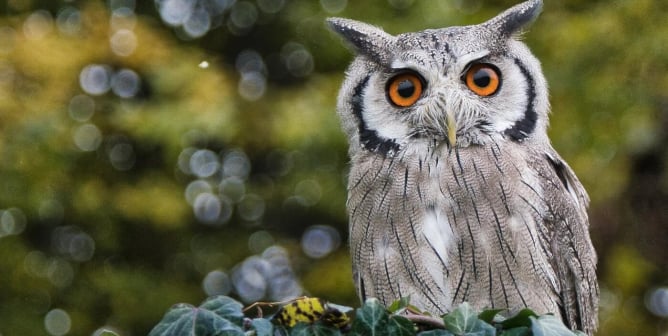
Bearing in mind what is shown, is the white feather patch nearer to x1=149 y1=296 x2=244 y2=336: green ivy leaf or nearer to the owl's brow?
the owl's brow

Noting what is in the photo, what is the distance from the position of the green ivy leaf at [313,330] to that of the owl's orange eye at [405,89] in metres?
1.34

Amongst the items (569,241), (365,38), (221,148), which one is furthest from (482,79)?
(221,148)

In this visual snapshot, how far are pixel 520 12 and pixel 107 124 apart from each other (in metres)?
2.57

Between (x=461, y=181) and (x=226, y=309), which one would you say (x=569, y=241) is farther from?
(x=226, y=309)

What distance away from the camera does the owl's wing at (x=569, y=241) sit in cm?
301

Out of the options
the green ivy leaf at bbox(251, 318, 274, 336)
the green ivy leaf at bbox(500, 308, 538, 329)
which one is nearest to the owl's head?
the green ivy leaf at bbox(500, 308, 538, 329)

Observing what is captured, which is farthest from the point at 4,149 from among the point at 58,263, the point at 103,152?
the point at 58,263

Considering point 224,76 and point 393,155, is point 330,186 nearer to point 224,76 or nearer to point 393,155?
point 224,76

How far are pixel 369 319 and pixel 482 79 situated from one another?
1437 mm

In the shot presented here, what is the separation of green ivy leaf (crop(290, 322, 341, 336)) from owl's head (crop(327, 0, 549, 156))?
1188 mm

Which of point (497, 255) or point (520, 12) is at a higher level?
point (520, 12)

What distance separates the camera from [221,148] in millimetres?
5719

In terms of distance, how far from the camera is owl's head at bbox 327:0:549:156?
2.90 meters

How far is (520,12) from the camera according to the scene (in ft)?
10.4
